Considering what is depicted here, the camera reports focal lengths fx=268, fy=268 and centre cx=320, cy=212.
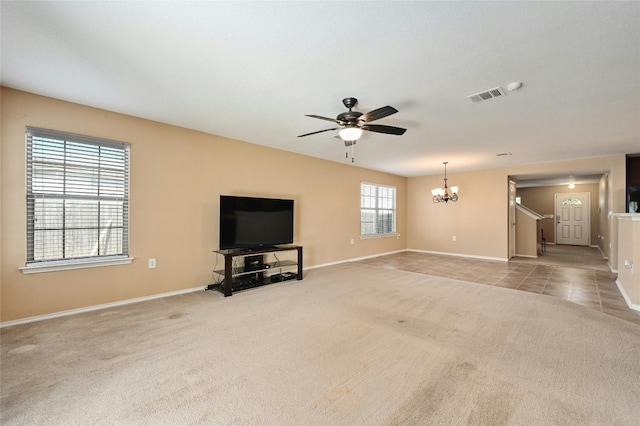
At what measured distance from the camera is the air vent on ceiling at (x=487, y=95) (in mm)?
2742

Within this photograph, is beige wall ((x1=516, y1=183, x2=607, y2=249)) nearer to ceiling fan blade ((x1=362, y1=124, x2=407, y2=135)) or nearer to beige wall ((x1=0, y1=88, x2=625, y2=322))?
beige wall ((x1=0, y1=88, x2=625, y2=322))

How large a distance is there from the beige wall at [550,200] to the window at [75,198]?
12640 mm

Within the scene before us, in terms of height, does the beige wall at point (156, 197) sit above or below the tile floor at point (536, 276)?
above

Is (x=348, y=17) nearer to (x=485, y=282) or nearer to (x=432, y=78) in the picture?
(x=432, y=78)

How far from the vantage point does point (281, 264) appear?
4.80 m

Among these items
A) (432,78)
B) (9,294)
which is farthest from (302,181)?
(9,294)

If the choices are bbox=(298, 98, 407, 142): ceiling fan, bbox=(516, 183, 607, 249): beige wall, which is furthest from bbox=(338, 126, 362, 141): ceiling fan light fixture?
bbox=(516, 183, 607, 249): beige wall

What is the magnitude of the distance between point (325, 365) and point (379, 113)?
233 cm

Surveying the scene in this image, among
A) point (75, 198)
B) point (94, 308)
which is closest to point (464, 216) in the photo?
point (94, 308)

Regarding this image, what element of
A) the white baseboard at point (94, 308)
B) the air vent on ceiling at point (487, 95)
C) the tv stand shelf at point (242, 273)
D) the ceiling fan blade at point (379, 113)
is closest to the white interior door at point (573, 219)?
the air vent on ceiling at point (487, 95)

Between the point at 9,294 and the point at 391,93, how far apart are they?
14.9ft

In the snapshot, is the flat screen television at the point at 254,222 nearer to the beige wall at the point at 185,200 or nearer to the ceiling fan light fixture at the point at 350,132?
the beige wall at the point at 185,200

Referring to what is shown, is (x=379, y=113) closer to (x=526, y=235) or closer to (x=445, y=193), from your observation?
(x=445, y=193)

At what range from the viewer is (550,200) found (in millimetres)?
9977
